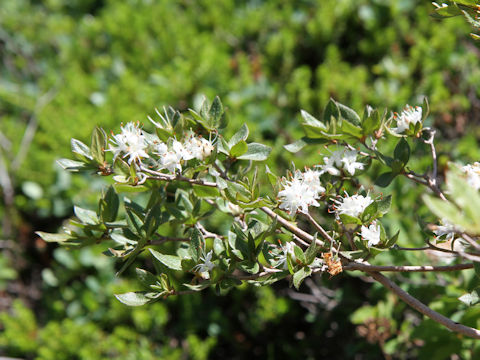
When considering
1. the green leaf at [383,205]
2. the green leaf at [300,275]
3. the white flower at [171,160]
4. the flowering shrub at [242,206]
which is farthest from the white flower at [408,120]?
the white flower at [171,160]

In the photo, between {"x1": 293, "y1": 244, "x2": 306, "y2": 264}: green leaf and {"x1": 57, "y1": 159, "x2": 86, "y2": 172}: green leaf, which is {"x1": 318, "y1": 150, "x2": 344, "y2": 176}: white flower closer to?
{"x1": 293, "y1": 244, "x2": 306, "y2": 264}: green leaf

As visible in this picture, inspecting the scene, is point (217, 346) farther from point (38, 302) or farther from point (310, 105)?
point (310, 105)

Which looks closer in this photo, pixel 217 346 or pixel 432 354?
pixel 432 354

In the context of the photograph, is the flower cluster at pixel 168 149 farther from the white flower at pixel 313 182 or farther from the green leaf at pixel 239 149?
the white flower at pixel 313 182

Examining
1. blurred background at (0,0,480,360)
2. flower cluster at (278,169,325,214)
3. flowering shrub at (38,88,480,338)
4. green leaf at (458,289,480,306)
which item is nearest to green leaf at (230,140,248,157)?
flowering shrub at (38,88,480,338)

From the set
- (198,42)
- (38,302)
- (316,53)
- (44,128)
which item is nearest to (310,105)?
(316,53)

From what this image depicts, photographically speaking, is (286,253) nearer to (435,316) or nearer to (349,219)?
(349,219)

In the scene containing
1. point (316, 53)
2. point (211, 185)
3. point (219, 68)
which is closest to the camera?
point (211, 185)
